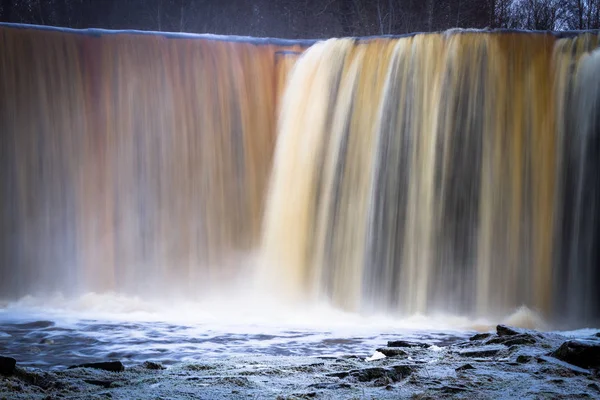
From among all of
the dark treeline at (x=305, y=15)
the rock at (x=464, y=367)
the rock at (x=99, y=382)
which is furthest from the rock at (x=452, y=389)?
the dark treeline at (x=305, y=15)

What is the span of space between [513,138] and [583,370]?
4.50m

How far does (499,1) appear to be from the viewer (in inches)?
892

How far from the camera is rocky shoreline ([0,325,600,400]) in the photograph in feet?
17.6

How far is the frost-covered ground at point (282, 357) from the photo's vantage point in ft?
17.9

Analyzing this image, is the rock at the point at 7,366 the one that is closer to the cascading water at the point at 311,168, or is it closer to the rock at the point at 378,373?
the rock at the point at 378,373

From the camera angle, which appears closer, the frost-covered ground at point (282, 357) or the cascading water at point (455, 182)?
the frost-covered ground at point (282, 357)

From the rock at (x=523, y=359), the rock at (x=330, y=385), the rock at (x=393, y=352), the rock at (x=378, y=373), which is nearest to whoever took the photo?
the rock at (x=330, y=385)

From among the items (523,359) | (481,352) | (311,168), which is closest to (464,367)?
(523,359)

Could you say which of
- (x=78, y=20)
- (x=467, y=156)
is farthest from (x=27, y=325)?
(x=78, y=20)

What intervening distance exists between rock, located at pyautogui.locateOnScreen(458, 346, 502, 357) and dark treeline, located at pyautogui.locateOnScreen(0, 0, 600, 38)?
1447 cm

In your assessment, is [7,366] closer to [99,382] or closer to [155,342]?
[99,382]

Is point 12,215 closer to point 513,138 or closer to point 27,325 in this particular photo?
point 27,325

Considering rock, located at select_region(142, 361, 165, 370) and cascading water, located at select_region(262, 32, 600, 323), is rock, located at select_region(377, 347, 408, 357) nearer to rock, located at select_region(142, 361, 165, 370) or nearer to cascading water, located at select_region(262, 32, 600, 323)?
rock, located at select_region(142, 361, 165, 370)

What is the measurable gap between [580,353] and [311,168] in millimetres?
5447
